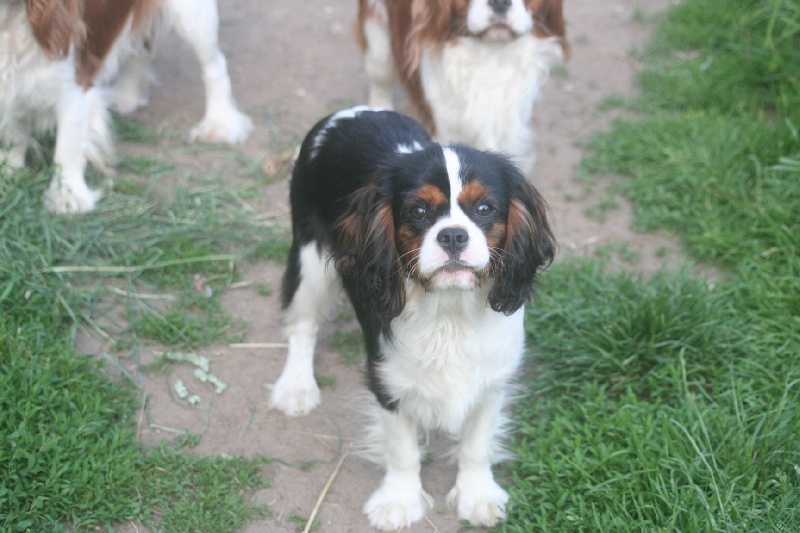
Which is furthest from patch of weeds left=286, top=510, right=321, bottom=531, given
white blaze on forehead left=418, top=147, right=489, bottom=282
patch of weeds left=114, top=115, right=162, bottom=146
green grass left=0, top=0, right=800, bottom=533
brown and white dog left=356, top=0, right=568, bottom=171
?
patch of weeds left=114, top=115, right=162, bottom=146

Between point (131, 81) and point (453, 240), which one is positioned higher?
point (453, 240)

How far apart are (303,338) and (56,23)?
1697mm

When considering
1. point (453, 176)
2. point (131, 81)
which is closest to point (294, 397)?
point (453, 176)

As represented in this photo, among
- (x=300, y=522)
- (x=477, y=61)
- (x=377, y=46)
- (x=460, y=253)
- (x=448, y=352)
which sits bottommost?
(x=300, y=522)

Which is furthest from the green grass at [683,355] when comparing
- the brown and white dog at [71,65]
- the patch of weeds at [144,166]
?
the brown and white dog at [71,65]

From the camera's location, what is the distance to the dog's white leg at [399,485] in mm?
2768

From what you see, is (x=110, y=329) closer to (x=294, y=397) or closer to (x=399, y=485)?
(x=294, y=397)

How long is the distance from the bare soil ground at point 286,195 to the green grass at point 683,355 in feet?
0.80

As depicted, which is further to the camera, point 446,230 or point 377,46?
point 377,46

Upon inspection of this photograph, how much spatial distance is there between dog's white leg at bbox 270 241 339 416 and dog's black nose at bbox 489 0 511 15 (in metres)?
1.34

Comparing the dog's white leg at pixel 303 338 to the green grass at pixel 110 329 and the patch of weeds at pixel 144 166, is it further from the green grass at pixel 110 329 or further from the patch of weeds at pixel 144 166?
the patch of weeds at pixel 144 166

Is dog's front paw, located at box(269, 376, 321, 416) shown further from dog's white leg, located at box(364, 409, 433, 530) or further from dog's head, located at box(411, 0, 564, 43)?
dog's head, located at box(411, 0, 564, 43)

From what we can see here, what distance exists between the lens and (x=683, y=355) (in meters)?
3.20

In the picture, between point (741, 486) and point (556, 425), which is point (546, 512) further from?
point (741, 486)
